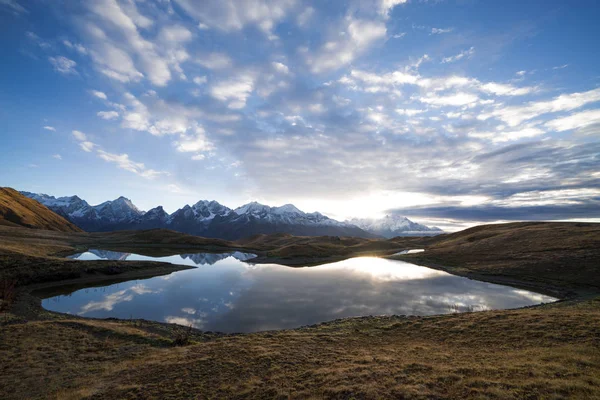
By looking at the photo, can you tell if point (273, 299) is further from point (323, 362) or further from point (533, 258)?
point (533, 258)

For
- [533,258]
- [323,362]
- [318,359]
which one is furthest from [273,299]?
[533,258]

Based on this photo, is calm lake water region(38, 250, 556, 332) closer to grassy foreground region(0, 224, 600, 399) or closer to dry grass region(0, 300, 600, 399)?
grassy foreground region(0, 224, 600, 399)

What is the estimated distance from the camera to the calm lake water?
3378 centimetres

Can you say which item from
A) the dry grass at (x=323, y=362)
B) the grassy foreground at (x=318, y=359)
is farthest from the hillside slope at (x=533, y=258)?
the dry grass at (x=323, y=362)

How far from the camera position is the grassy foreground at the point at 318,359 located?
13992mm

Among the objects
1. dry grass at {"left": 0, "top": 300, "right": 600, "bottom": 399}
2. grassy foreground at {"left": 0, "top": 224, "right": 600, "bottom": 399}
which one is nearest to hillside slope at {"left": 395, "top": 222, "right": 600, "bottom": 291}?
grassy foreground at {"left": 0, "top": 224, "right": 600, "bottom": 399}

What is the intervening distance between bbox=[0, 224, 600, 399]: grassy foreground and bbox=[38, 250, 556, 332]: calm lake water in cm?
458

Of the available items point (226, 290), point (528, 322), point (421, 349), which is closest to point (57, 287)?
point (226, 290)

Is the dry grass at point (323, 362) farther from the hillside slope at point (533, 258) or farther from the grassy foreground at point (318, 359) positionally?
the hillside slope at point (533, 258)

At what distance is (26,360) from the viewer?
18.4 m

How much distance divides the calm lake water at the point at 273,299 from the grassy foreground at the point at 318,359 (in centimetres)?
458

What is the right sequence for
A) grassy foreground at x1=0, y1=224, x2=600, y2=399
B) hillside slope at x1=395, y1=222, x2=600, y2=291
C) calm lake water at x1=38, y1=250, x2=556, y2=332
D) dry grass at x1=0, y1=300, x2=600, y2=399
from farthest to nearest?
hillside slope at x1=395, y1=222, x2=600, y2=291, calm lake water at x1=38, y1=250, x2=556, y2=332, grassy foreground at x1=0, y1=224, x2=600, y2=399, dry grass at x1=0, y1=300, x2=600, y2=399

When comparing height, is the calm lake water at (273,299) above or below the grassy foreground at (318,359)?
below

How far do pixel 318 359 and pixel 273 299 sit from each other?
24.8 m
